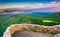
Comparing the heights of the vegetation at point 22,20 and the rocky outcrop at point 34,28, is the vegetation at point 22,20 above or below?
above

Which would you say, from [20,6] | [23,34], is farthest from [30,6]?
[23,34]

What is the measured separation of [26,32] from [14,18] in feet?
0.76

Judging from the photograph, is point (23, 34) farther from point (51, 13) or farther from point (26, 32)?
point (51, 13)

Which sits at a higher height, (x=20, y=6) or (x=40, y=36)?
(x=20, y=6)

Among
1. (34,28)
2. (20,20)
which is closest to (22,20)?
(20,20)

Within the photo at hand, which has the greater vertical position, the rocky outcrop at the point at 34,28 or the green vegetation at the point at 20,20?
the green vegetation at the point at 20,20

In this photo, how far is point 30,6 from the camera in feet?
4.92

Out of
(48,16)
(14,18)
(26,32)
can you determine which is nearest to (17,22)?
(14,18)

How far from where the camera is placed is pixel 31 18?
1482 mm

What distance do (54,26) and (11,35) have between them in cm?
52

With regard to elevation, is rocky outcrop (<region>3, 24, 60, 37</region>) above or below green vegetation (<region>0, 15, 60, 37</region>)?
below

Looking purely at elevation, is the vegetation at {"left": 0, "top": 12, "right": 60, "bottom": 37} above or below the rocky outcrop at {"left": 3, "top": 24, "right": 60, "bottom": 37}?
above

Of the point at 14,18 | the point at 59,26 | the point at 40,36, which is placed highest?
the point at 14,18

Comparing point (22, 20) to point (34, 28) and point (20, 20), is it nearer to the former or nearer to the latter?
point (20, 20)
